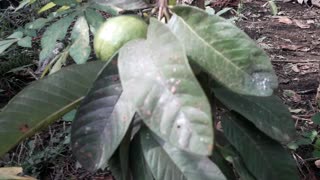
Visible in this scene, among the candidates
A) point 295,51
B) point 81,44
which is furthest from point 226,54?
point 295,51

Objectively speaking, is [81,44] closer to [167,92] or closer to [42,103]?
[42,103]

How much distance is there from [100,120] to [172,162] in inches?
6.0

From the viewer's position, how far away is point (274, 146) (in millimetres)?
986

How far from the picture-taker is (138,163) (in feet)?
3.03

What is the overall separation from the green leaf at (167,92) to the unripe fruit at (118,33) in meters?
0.07

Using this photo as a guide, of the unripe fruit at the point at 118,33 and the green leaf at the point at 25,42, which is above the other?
the unripe fruit at the point at 118,33

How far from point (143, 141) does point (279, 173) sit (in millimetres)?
307

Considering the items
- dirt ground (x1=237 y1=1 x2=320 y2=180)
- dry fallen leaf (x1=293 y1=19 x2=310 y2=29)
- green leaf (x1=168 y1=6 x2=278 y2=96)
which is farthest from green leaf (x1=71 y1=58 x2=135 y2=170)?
dry fallen leaf (x1=293 y1=19 x2=310 y2=29)

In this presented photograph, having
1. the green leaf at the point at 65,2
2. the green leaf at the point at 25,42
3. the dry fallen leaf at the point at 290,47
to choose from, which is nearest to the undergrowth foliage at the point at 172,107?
the green leaf at the point at 65,2

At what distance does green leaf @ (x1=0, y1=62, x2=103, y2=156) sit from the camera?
86 cm

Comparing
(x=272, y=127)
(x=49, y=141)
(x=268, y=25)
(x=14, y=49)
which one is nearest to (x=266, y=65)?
(x=272, y=127)

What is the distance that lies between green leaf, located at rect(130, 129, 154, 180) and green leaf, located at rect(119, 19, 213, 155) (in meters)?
0.19

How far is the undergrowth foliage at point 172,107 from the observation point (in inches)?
27.7

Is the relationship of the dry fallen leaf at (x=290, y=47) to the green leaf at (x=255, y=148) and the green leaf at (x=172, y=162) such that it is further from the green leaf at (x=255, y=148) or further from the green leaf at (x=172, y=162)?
the green leaf at (x=172, y=162)
